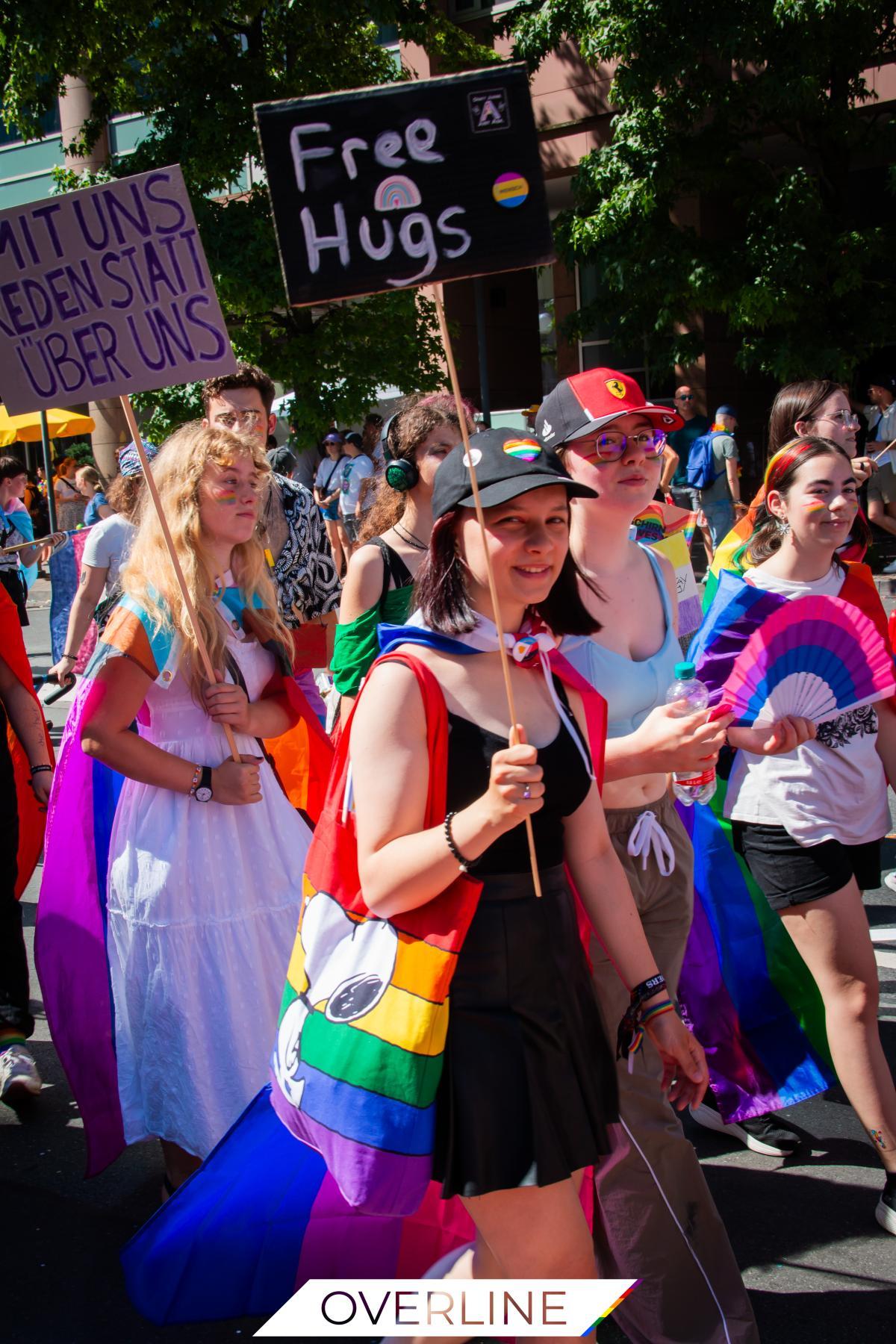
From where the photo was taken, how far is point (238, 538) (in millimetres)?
3613

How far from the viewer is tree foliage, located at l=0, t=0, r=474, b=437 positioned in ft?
51.0

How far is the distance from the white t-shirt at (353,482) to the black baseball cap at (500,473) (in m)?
13.7

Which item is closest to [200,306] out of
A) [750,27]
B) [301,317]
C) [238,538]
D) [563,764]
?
[238,538]

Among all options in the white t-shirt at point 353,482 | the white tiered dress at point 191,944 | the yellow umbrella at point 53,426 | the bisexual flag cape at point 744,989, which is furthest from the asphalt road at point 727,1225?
the yellow umbrella at point 53,426

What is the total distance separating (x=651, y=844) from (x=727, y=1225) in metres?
1.08

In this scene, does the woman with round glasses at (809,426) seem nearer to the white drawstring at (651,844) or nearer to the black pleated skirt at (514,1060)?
the white drawstring at (651,844)

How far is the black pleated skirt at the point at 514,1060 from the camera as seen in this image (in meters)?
2.23

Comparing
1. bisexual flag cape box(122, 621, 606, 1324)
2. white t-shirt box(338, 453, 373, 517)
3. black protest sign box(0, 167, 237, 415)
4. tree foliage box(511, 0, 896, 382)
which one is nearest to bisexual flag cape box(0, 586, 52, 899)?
black protest sign box(0, 167, 237, 415)

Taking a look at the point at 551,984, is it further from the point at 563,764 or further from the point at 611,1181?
the point at 611,1181

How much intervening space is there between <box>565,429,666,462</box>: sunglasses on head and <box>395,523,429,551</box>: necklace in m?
1.06

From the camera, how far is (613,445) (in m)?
3.22

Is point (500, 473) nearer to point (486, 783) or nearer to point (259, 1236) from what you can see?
point (486, 783)

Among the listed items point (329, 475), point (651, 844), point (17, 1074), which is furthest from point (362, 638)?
point (329, 475)

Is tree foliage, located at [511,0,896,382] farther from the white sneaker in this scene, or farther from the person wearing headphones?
the white sneaker
